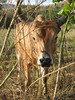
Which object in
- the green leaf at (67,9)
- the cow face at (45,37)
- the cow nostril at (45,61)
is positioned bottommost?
the cow nostril at (45,61)

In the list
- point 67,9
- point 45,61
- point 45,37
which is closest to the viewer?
point 67,9

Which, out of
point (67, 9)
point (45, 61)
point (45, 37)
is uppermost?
point (67, 9)

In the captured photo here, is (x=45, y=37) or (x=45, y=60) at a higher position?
(x=45, y=37)

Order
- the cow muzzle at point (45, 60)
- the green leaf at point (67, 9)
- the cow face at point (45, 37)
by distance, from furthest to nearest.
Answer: the cow face at point (45, 37) → the cow muzzle at point (45, 60) → the green leaf at point (67, 9)

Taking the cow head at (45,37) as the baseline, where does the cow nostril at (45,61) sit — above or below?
below

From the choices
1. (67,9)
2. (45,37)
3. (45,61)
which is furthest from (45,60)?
(67,9)

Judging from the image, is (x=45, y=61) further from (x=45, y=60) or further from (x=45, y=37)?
(x=45, y=37)

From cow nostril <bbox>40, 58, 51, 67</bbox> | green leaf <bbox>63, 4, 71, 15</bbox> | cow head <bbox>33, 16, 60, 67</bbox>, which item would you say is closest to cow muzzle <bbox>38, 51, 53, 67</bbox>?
cow nostril <bbox>40, 58, 51, 67</bbox>

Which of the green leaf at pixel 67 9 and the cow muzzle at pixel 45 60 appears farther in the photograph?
the cow muzzle at pixel 45 60

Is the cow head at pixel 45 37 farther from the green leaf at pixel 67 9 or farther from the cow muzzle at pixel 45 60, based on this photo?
the green leaf at pixel 67 9

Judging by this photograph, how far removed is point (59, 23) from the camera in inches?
179

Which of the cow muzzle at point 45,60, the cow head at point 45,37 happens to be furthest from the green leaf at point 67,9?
the cow head at point 45,37

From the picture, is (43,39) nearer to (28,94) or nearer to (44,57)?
(44,57)

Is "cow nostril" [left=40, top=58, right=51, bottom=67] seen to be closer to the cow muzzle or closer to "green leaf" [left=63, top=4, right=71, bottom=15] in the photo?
the cow muzzle
